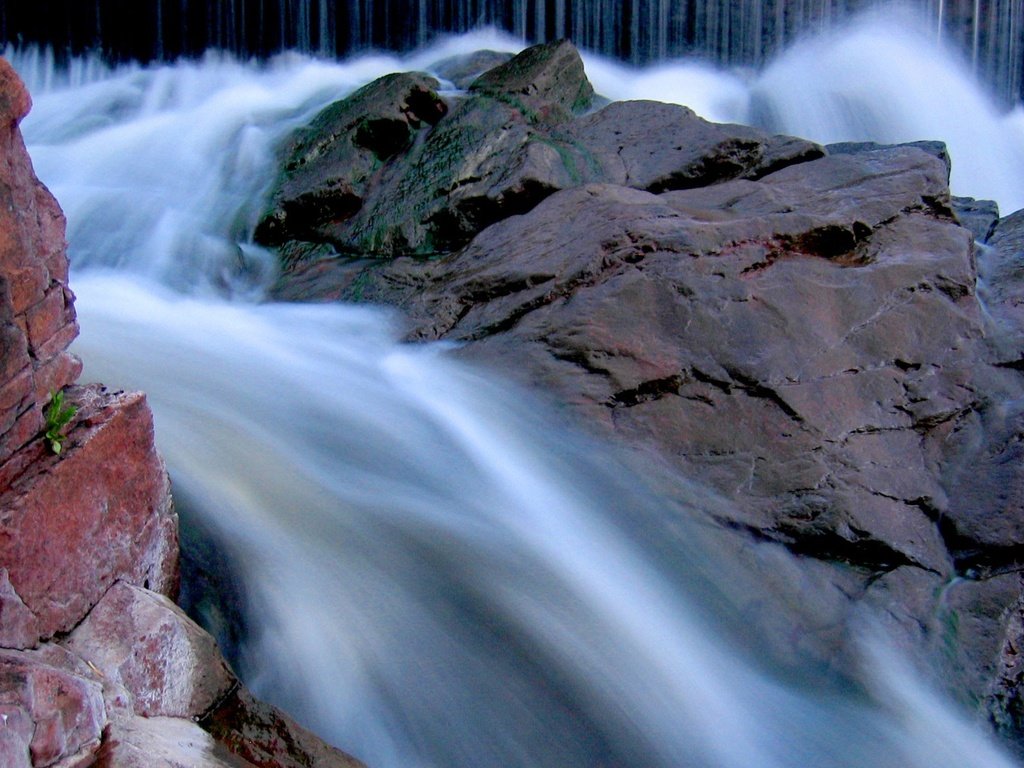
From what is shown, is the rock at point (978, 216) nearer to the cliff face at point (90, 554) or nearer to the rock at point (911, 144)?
the rock at point (911, 144)

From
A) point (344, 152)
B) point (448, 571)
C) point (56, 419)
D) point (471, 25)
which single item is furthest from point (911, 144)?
point (471, 25)

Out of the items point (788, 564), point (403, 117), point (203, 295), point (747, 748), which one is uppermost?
point (403, 117)

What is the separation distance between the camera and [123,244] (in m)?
6.48

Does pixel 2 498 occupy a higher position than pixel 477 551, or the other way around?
pixel 2 498

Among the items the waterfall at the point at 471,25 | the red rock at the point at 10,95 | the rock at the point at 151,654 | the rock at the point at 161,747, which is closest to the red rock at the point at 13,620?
the rock at the point at 151,654

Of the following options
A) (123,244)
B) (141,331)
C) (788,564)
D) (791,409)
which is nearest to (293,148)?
(123,244)

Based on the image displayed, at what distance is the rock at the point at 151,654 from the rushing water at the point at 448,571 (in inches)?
13.2

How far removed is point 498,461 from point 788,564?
1.18 metres

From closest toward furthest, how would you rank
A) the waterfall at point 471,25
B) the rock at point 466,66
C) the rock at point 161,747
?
the rock at point 161,747 < the rock at point 466,66 < the waterfall at point 471,25

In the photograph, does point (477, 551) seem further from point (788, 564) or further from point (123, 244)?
point (123, 244)

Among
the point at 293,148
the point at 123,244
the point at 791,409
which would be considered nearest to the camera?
→ the point at 791,409

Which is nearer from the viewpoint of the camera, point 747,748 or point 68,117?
point 747,748

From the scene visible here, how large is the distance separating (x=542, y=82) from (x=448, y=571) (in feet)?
14.0

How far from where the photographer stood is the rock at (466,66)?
8.24 m
